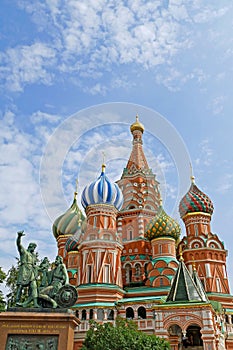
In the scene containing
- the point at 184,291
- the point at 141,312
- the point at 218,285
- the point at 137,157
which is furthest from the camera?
the point at 137,157

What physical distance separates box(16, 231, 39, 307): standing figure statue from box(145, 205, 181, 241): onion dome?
69.0ft

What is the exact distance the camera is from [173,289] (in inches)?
910

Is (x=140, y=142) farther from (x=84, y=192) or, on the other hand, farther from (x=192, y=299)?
(x=192, y=299)

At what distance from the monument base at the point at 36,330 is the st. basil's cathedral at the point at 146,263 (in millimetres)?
10836

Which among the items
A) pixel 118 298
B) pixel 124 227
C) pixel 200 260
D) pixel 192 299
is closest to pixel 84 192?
pixel 124 227

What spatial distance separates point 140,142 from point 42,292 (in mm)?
34506

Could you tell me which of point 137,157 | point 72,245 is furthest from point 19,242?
point 137,157

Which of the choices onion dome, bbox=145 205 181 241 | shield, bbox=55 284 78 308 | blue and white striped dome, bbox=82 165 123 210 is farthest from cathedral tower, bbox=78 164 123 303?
shield, bbox=55 284 78 308

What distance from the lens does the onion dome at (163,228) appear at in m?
33.7

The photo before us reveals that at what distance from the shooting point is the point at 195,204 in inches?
1448

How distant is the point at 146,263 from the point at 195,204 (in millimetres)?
8226

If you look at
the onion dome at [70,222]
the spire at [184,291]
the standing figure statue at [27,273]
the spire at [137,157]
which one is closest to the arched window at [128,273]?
the onion dome at [70,222]

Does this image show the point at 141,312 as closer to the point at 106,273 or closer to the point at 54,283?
the point at 106,273

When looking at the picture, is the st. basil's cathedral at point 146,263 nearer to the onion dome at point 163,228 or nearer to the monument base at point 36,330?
the onion dome at point 163,228
